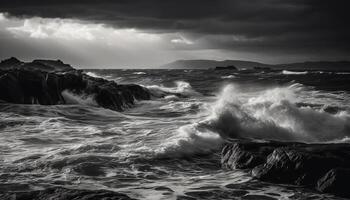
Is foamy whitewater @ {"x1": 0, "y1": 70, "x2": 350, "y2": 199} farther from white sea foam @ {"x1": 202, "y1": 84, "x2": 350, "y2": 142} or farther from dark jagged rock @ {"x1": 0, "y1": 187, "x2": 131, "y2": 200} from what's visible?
dark jagged rock @ {"x1": 0, "y1": 187, "x2": 131, "y2": 200}

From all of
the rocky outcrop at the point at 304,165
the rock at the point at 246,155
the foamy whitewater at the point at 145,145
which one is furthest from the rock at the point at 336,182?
the rock at the point at 246,155

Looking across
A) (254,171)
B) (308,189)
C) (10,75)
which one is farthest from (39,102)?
(308,189)

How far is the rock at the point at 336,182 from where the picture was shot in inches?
235

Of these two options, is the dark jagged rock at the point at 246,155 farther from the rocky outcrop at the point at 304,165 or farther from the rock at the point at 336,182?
the rock at the point at 336,182

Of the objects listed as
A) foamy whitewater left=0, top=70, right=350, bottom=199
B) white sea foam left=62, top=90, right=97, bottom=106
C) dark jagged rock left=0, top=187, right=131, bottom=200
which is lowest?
foamy whitewater left=0, top=70, right=350, bottom=199

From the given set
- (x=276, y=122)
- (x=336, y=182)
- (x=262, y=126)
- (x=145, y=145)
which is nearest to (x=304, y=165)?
(x=336, y=182)

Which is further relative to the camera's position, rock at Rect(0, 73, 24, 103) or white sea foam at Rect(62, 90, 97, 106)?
white sea foam at Rect(62, 90, 97, 106)

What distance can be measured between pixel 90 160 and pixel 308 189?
3898 millimetres

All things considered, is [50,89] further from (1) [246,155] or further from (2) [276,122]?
(1) [246,155]

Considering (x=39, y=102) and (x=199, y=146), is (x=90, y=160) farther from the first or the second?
(x=39, y=102)

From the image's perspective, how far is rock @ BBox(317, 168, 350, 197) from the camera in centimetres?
598

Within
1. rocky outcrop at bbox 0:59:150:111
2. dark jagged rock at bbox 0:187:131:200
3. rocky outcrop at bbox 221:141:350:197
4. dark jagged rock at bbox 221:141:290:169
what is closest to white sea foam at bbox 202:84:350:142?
dark jagged rock at bbox 221:141:290:169

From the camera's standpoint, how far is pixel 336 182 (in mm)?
6113

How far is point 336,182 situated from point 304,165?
0.62 meters
